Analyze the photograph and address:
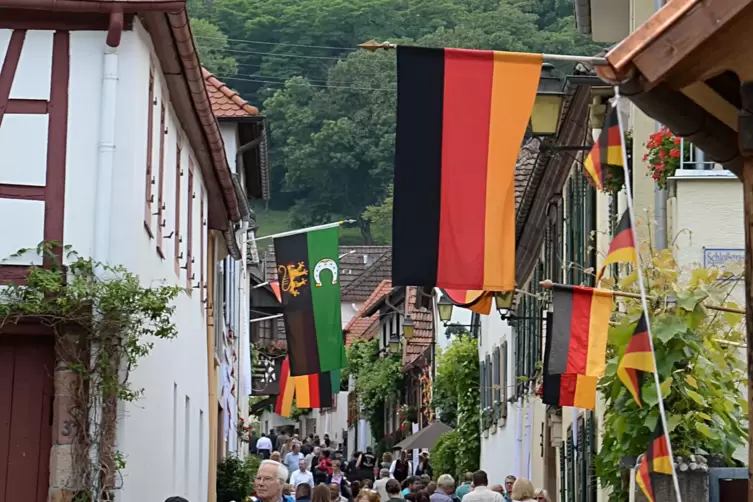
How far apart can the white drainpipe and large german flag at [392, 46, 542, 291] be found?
3.30m

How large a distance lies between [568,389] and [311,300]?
9.73 m

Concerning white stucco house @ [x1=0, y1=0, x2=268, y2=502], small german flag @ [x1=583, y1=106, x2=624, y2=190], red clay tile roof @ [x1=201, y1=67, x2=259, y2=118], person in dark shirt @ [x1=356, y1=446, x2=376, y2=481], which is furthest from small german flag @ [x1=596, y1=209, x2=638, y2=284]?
person in dark shirt @ [x1=356, y1=446, x2=376, y2=481]

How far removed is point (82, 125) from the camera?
37.4 feet

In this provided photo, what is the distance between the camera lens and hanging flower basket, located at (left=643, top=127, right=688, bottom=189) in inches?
491

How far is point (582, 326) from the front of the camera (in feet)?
34.9

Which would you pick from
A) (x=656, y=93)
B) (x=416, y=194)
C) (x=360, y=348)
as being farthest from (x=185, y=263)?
(x=360, y=348)

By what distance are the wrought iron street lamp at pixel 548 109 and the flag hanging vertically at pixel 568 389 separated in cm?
153

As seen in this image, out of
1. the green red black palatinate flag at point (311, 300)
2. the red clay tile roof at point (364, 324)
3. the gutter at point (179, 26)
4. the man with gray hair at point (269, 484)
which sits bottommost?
the man with gray hair at point (269, 484)

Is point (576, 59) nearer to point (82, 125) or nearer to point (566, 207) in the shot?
point (82, 125)

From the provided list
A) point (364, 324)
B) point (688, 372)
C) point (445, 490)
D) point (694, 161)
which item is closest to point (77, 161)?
point (688, 372)

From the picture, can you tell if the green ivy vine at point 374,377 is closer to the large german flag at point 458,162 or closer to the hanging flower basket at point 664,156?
the hanging flower basket at point 664,156

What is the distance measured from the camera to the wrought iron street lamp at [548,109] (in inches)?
469

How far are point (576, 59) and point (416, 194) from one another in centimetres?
131

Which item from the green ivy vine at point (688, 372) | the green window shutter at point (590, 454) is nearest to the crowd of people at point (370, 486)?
the green window shutter at point (590, 454)
